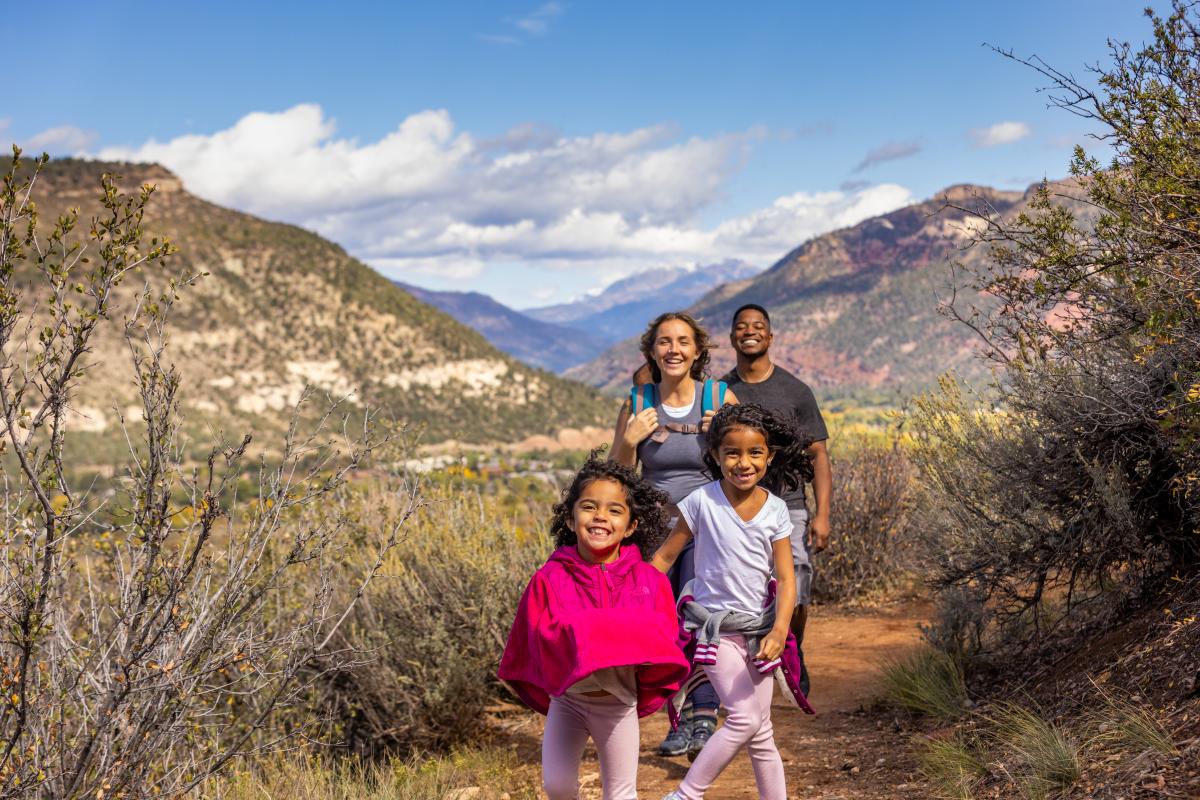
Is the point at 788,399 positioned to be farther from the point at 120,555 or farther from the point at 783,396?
the point at 120,555

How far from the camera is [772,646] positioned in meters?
3.26

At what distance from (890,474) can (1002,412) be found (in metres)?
3.27

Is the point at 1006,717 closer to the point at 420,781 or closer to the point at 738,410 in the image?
the point at 738,410

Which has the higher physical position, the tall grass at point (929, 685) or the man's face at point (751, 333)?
the man's face at point (751, 333)

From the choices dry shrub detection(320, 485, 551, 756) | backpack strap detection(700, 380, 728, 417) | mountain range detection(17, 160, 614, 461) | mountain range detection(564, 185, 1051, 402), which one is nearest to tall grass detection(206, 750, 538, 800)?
dry shrub detection(320, 485, 551, 756)

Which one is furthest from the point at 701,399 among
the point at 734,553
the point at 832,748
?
the point at 832,748

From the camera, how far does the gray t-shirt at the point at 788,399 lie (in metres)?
4.57

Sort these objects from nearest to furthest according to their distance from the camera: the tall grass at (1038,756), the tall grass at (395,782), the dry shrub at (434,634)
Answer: the tall grass at (1038,756) → the tall grass at (395,782) → the dry shrub at (434,634)

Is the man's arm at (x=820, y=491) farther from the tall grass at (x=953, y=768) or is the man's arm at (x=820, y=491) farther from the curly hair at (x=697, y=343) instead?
the tall grass at (x=953, y=768)

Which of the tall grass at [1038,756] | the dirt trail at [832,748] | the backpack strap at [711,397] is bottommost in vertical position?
the dirt trail at [832,748]

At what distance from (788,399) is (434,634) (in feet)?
7.68

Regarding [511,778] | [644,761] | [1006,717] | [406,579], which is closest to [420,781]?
[511,778]

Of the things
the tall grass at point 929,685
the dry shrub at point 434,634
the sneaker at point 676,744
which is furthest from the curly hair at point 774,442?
the dry shrub at point 434,634

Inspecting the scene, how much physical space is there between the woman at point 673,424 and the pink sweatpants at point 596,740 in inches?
39.6
